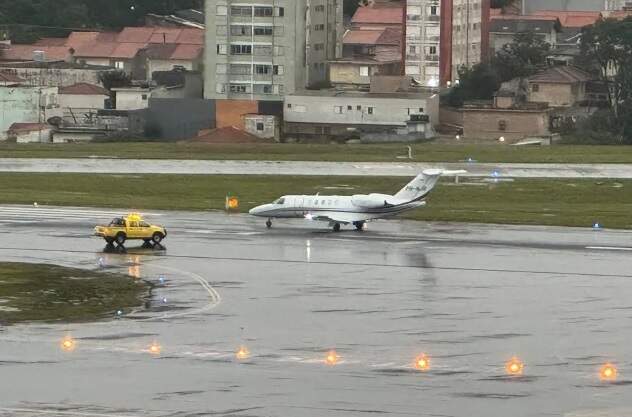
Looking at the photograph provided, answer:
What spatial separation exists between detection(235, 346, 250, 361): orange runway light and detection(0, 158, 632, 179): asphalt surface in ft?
213

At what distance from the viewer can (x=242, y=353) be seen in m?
49.3

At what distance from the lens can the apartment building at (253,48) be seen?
161625mm

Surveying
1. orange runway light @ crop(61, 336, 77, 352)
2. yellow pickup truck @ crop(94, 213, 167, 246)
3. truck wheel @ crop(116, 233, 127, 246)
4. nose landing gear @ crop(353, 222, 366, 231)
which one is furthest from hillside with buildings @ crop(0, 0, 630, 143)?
orange runway light @ crop(61, 336, 77, 352)

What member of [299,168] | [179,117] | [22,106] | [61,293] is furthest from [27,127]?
[61,293]

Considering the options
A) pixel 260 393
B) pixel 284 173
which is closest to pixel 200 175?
pixel 284 173

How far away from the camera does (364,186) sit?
359 feet

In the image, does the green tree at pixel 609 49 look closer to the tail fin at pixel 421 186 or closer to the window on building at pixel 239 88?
the window on building at pixel 239 88

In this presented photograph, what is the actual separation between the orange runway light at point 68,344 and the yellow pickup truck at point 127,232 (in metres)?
26.6

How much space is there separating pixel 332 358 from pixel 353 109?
104m

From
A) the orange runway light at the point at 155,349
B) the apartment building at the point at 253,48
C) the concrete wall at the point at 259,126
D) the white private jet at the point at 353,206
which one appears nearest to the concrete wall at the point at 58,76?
the apartment building at the point at 253,48

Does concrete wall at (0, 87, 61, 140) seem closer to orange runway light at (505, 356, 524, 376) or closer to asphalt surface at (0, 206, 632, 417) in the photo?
asphalt surface at (0, 206, 632, 417)

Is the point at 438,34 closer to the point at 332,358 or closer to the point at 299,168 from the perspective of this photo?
the point at 299,168

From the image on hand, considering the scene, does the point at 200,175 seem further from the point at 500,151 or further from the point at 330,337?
the point at 330,337

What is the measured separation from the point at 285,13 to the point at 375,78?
1116 cm
